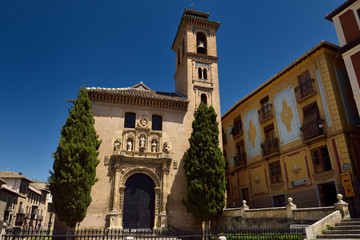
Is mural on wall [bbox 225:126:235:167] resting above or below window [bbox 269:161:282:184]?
above

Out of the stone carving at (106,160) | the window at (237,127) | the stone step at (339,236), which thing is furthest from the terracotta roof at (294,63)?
the stone carving at (106,160)

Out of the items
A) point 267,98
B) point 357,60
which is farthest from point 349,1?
point 267,98

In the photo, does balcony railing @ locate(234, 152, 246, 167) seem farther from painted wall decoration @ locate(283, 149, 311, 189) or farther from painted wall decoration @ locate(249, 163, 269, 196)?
painted wall decoration @ locate(283, 149, 311, 189)

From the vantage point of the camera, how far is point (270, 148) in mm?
20250

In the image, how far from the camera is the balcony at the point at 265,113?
20741 millimetres

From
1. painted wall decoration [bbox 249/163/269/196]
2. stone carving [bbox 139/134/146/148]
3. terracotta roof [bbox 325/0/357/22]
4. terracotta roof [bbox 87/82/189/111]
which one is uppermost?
terracotta roof [bbox 325/0/357/22]

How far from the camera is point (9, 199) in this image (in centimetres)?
3341

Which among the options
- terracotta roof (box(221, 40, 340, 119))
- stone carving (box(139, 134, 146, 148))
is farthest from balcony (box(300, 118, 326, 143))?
stone carving (box(139, 134, 146, 148))

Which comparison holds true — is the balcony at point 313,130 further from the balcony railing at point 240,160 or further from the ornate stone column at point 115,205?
the ornate stone column at point 115,205

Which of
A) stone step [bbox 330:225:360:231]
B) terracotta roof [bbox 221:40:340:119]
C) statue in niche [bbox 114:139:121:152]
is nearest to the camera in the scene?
stone step [bbox 330:225:360:231]

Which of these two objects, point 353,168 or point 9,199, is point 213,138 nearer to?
point 353,168

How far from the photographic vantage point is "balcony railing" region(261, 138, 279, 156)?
64.5ft

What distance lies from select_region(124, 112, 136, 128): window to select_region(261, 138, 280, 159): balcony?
10038mm

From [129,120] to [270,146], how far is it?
35.0 ft
